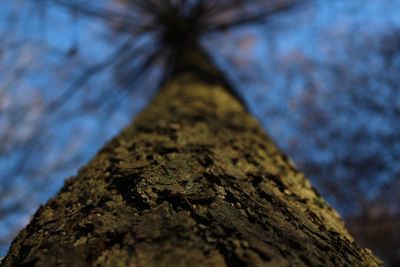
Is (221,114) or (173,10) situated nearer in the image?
(221,114)

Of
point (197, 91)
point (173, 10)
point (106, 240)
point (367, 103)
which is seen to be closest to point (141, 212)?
point (106, 240)

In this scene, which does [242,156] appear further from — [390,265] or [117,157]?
[390,265]

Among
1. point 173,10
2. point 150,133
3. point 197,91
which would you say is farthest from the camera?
point 173,10

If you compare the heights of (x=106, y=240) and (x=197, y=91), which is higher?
(x=197, y=91)

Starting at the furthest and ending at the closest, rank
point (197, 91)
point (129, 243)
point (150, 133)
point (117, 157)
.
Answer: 1. point (197, 91)
2. point (150, 133)
3. point (117, 157)
4. point (129, 243)

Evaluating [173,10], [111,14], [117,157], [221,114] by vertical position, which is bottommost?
[117,157]
